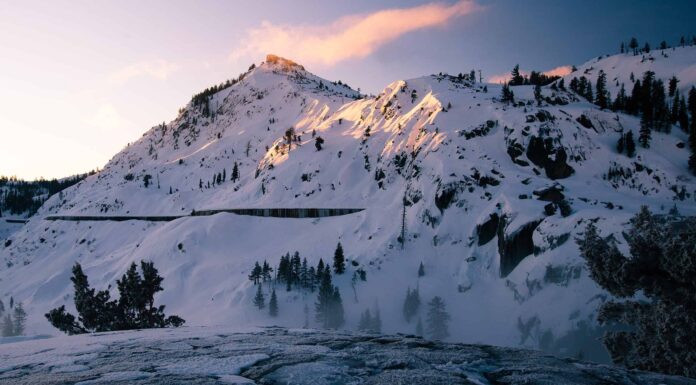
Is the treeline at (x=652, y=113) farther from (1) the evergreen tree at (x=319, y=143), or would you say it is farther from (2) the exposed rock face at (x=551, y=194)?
(1) the evergreen tree at (x=319, y=143)

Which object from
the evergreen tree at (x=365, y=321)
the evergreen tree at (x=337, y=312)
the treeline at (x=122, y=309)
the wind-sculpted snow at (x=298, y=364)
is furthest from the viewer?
the evergreen tree at (x=337, y=312)

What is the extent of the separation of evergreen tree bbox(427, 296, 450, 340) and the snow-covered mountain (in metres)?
1.65

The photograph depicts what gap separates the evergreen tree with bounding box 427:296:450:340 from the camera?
50.5 m

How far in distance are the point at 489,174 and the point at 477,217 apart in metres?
8.66

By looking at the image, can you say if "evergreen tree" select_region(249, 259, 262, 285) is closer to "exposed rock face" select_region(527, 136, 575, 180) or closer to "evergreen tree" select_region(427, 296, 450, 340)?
"evergreen tree" select_region(427, 296, 450, 340)

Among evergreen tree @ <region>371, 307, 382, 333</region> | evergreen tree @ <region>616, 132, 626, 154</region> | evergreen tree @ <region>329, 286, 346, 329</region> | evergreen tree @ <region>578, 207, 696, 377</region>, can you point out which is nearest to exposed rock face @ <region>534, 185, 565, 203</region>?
evergreen tree @ <region>616, 132, 626, 154</region>

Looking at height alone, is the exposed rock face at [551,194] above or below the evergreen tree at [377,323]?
above

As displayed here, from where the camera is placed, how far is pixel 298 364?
9.23 metres

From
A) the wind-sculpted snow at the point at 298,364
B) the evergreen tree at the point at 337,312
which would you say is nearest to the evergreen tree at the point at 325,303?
the evergreen tree at the point at 337,312

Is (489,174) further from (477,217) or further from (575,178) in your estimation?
(575,178)

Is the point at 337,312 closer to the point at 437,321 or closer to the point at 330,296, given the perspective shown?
the point at 330,296

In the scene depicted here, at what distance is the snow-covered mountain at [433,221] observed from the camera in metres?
52.1

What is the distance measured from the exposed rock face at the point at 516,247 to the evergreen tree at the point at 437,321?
1041 centimetres

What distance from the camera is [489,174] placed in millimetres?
69438
